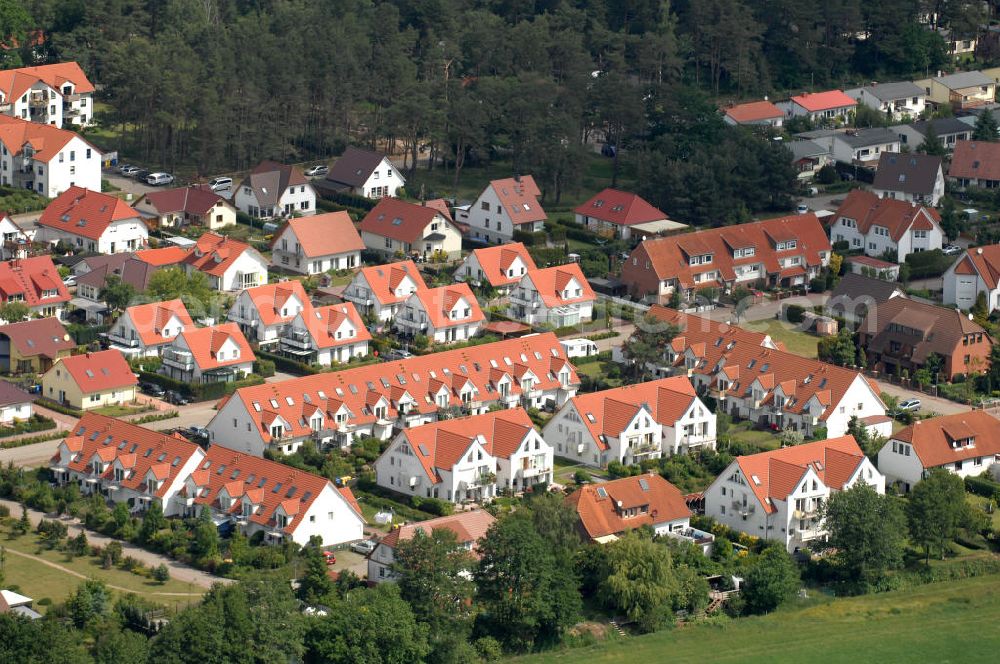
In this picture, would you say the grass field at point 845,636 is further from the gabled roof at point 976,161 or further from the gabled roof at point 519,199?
the gabled roof at point 976,161

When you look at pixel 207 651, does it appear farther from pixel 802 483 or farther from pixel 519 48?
pixel 519 48

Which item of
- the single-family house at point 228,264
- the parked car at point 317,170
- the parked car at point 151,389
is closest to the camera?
the parked car at point 151,389

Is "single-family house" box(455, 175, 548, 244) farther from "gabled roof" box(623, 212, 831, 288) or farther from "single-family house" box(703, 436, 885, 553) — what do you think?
"single-family house" box(703, 436, 885, 553)

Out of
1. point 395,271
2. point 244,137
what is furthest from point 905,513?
point 244,137

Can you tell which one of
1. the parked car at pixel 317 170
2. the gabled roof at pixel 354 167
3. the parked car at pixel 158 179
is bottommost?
the parked car at pixel 317 170

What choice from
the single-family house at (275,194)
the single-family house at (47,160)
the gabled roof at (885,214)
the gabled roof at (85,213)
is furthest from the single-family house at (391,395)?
the single-family house at (47,160)

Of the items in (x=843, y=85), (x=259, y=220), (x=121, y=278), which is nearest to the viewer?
(x=121, y=278)

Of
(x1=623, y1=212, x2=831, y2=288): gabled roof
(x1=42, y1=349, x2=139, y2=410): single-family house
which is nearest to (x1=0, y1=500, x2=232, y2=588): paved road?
(x1=42, y1=349, x2=139, y2=410): single-family house
